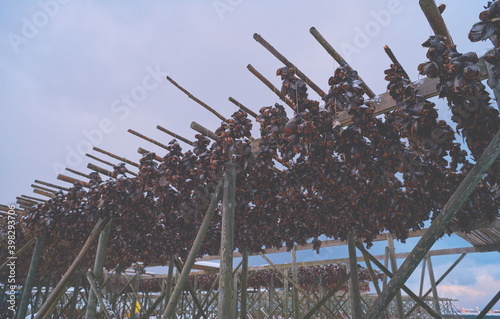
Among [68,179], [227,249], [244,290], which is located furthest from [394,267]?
[68,179]

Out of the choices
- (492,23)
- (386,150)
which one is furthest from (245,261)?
(492,23)

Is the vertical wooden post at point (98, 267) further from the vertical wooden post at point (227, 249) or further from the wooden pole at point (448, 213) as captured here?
the wooden pole at point (448, 213)

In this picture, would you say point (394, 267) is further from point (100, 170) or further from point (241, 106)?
point (100, 170)

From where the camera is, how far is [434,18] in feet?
9.67

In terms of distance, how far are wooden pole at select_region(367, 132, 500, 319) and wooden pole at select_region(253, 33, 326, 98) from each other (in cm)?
168

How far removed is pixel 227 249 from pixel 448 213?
2484mm

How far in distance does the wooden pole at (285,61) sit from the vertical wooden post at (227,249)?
1.53 m

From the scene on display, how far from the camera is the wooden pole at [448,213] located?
2.79 m

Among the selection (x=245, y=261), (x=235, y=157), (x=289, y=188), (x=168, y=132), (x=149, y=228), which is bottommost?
(x=245, y=261)

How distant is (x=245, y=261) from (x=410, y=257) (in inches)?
235

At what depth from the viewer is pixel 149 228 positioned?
7621 millimetres

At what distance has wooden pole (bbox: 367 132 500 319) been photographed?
2.79 m

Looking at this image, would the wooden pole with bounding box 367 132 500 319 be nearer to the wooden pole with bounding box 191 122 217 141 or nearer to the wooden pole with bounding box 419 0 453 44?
the wooden pole with bounding box 419 0 453 44

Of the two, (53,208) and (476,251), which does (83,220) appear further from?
(476,251)
